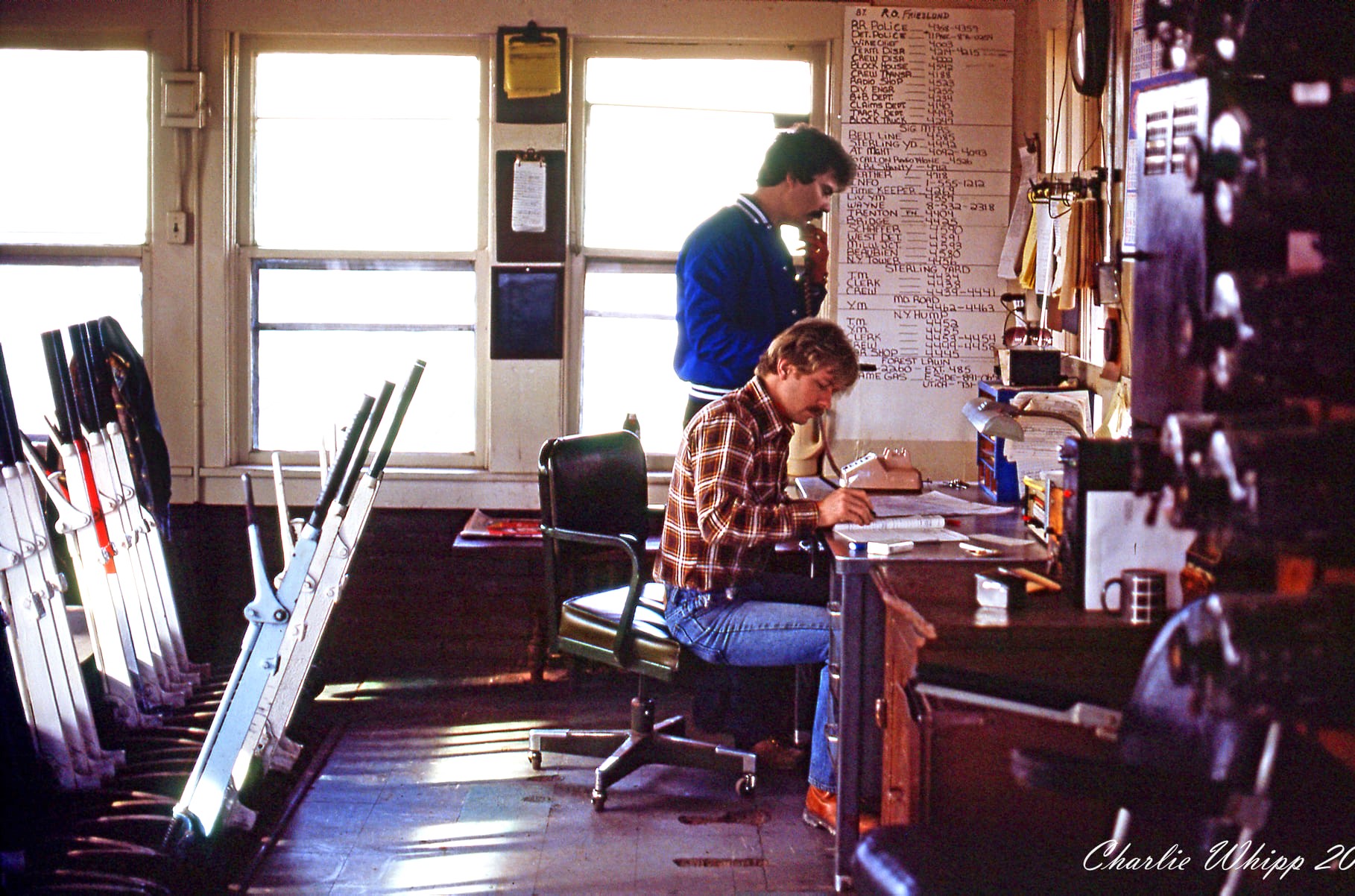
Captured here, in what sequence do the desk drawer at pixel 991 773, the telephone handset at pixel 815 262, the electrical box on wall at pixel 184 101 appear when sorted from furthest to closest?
the electrical box on wall at pixel 184 101 → the telephone handset at pixel 815 262 → the desk drawer at pixel 991 773

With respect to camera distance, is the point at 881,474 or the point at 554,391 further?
the point at 554,391

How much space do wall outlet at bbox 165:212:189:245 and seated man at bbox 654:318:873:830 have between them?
2.37 meters

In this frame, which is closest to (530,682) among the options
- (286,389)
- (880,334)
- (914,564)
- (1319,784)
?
(286,389)

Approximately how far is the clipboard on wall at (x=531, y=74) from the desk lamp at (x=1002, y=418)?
6.26ft

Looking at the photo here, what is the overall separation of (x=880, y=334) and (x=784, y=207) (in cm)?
91

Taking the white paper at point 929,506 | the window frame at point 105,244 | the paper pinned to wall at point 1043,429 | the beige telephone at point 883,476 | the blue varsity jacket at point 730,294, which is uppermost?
the window frame at point 105,244

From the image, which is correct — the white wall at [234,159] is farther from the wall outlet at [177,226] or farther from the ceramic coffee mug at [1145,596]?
the ceramic coffee mug at [1145,596]

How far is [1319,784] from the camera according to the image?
1761 mm

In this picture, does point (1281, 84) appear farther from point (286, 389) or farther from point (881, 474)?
point (286, 389)

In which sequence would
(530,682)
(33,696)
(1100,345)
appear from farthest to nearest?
(530,682) → (1100,345) → (33,696)

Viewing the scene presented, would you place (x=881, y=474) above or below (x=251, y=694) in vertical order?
above

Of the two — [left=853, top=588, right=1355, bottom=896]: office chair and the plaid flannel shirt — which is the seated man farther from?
[left=853, top=588, right=1355, bottom=896]: office chair

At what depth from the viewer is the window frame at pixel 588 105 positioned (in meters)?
4.86

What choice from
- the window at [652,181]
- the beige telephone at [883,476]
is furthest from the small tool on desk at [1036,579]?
the window at [652,181]
